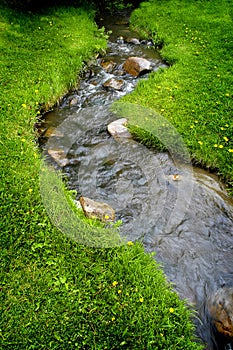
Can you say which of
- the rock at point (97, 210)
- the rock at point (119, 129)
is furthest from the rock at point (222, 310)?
the rock at point (119, 129)

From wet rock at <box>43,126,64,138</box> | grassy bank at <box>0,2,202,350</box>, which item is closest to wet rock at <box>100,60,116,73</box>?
wet rock at <box>43,126,64,138</box>

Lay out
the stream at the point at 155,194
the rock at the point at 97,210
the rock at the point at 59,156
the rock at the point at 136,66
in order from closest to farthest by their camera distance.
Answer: the stream at the point at 155,194 < the rock at the point at 97,210 < the rock at the point at 59,156 < the rock at the point at 136,66

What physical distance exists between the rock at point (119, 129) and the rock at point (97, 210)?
6.58 feet

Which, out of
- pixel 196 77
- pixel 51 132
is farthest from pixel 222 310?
pixel 196 77

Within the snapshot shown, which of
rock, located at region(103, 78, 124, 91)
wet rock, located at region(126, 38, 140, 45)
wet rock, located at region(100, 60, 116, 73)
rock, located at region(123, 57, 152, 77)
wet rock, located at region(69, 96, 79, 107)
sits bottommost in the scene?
wet rock, located at region(69, 96, 79, 107)

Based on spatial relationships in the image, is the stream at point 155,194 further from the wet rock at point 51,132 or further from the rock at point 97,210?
the rock at point 97,210

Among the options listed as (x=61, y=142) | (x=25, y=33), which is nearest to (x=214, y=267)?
(x=61, y=142)

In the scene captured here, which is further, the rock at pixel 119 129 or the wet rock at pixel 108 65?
the wet rock at pixel 108 65

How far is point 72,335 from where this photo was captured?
3.36 metres

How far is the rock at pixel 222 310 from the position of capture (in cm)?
350

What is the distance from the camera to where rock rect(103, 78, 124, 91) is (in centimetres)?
814

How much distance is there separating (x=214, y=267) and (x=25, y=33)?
8492mm

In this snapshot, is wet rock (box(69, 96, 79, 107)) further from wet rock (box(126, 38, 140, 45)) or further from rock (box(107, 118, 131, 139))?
wet rock (box(126, 38, 140, 45))

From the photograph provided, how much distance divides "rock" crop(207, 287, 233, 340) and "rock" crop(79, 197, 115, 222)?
6.22ft
